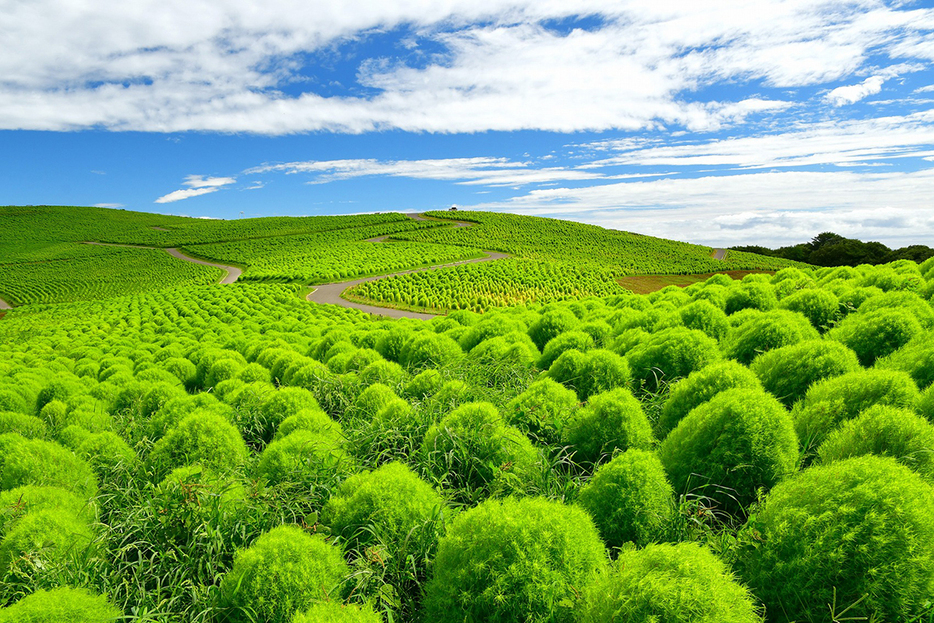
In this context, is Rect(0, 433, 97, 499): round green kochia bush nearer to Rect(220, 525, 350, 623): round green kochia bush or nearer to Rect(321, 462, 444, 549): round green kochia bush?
Rect(220, 525, 350, 623): round green kochia bush

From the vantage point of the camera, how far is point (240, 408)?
4.75 metres

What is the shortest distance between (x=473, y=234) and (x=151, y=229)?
209ft

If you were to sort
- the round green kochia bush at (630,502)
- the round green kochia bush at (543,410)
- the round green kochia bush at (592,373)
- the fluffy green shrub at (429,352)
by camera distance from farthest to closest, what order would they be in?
the fluffy green shrub at (429,352) → the round green kochia bush at (592,373) → the round green kochia bush at (543,410) → the round green kochia bush at (630,502)

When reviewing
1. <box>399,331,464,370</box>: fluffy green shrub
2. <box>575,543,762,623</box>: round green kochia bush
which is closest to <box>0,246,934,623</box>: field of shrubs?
<box>575,543,762,623</box>: round green kochia bush

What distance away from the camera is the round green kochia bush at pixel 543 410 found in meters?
3.54

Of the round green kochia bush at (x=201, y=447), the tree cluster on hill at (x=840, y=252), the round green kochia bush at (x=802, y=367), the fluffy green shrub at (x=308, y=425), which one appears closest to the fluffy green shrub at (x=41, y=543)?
the round green kochia bush at (x=201, y=447)

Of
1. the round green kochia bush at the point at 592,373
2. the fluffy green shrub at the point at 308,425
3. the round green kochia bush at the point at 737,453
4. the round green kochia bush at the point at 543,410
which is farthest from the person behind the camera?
the round green kochia bush at the point at 592,373

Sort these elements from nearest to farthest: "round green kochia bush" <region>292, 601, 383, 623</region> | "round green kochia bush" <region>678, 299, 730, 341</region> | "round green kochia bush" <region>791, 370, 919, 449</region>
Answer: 1. "round green kochia bush" <region>292, 601, 383, 623</region>
2. "round green kochia bush" <region>791, 370, 919, 449</region>
3. "round green kochia bush" <region>678, 299, 730, 341</region>

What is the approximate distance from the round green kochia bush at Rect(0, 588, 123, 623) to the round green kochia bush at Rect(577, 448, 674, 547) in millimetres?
2267

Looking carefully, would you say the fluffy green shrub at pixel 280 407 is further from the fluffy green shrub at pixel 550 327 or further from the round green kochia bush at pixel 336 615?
the fluffy green shrub at pixel 550 327

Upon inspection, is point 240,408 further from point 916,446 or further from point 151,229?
Answer: point 151,229

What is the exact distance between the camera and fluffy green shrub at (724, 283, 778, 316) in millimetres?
6535

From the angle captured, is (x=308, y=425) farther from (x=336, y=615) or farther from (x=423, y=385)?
(x=336, y=615)

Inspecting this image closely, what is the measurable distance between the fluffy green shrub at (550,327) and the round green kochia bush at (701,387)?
117 inches
